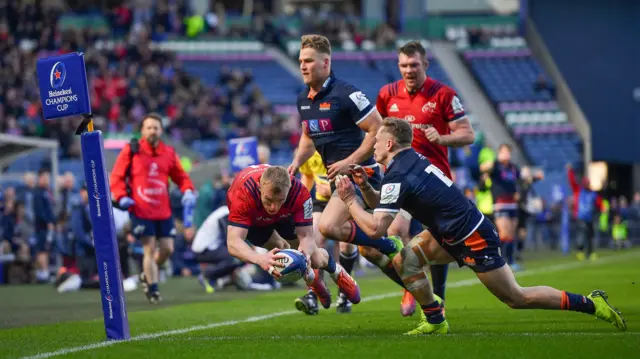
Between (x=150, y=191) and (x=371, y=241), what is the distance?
209 inches

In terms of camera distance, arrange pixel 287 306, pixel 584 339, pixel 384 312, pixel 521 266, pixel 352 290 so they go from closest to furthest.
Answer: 1. pixel 584 339
2. pixel 352 290
3. pixel 384 312
4. pixel 287 306
5. pixel 521 266

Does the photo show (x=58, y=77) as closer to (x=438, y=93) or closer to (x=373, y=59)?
(x=438, y=93)

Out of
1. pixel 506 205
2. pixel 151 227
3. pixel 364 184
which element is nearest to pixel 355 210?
pixel 364 184

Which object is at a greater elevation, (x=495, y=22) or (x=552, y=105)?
(x=495, y=22)

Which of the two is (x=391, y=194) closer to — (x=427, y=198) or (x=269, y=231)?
(x=427, y=198)

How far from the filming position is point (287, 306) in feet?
45.5

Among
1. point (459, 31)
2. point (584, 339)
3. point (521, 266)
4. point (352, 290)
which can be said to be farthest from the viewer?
A: point (459, 31)

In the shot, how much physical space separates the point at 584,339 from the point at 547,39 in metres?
42.8

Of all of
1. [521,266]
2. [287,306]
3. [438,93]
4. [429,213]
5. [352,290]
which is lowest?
[521,266]

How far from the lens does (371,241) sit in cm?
1071

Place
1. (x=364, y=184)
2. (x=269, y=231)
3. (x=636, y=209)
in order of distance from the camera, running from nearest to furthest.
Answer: (x=364, y=184) < (x=269, y=231) < (x=636, y=209)

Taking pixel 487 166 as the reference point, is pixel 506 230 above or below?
below

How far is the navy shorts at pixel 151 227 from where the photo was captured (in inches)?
598

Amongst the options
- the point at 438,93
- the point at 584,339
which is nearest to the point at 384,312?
the point at 438,93
